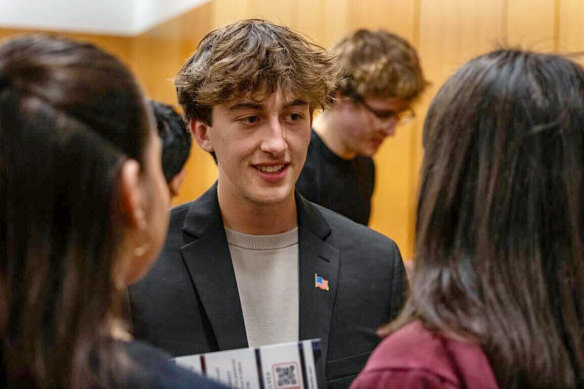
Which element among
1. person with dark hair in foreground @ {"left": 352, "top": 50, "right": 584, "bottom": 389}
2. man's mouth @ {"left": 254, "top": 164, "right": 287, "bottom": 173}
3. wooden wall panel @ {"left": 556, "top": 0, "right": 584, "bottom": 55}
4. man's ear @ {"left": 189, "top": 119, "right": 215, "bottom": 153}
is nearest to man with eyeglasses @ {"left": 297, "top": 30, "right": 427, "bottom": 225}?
wooden wall panel @ {"left": 556, "top": 0, "right": 584, "bottom": 55}

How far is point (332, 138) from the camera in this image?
3574 mm

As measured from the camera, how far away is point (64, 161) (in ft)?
3.53

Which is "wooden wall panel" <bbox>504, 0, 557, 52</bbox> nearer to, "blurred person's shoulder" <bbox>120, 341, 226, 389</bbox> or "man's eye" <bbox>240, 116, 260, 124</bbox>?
"man's eye" <bbox>240, 116, 260, 124</bbox>

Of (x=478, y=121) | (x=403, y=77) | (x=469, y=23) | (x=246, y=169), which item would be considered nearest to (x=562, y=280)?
(x=478, y=121)

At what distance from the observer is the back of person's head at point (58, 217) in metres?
1.07

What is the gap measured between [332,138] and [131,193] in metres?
2.49

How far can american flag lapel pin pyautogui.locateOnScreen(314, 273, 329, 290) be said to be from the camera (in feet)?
7.34

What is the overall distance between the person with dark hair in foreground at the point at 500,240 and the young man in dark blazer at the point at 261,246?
88 cm

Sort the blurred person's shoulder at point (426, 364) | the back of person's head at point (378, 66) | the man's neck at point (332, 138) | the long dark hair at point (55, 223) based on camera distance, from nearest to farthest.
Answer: the long dark hair at point (55, 223)
the blurred person's shoulder at point (426, 364)
the man's neck at point (332, 138)
the back of person's head at point (378, 66)

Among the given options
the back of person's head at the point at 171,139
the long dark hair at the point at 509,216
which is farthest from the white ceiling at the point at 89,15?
the long dark hair at the point at 509,216

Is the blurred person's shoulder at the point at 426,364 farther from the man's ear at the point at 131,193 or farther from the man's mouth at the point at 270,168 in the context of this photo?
the man's mouth at the point at 270,168

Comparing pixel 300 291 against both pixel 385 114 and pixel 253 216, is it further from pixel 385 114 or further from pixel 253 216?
pixel 385 114

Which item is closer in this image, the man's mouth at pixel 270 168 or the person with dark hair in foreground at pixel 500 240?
the person with dark hair in foreground at pixel 500 240

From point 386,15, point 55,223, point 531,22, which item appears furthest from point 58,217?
point 386,15
